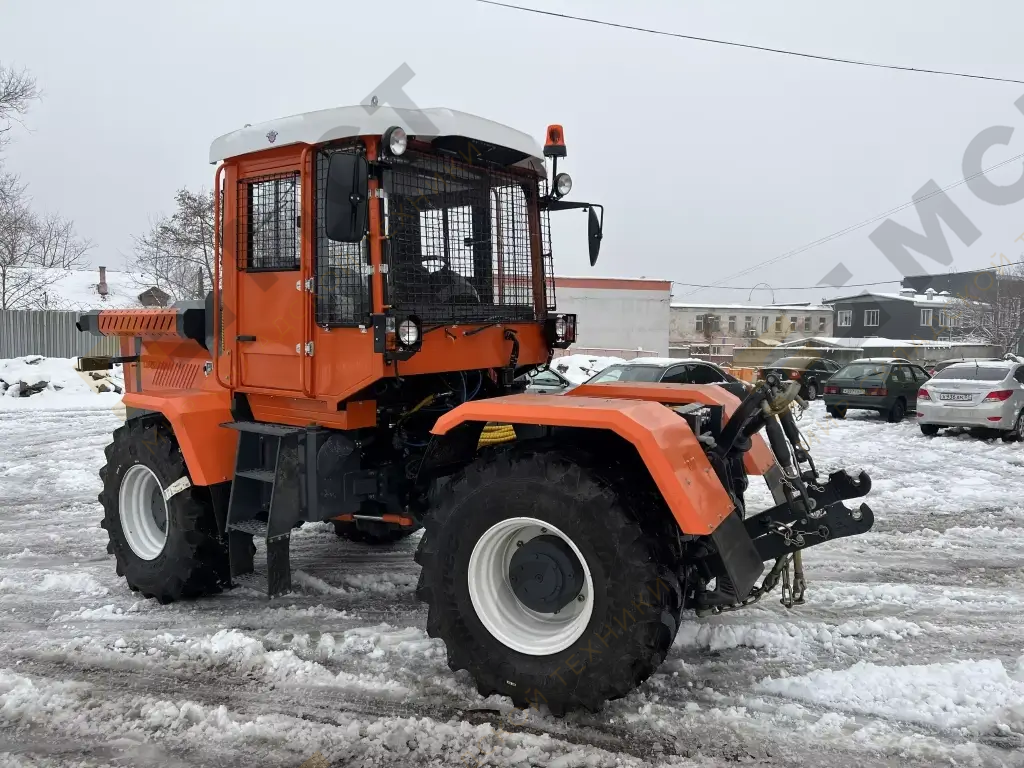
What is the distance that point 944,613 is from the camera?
490cm

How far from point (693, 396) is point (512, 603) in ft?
5.66

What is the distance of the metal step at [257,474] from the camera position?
441 centimetres

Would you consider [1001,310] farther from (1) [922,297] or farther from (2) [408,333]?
(2) [408,333]

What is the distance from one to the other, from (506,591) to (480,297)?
1.84 m

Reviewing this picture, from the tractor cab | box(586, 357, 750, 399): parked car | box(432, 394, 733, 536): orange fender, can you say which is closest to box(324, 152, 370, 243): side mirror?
the tractor cab

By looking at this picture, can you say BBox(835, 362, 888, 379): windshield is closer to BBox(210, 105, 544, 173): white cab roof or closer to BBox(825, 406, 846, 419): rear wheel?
BBox(825, 406, 846, 419): rear wheel

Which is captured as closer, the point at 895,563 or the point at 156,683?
the point at 156,683

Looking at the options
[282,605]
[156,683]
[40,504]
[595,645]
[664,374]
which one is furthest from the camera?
[664,374]

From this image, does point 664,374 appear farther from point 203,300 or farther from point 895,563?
point 203,300

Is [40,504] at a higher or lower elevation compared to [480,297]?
lower

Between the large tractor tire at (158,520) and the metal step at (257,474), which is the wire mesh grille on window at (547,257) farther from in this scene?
the large tractor tire at (158,520)

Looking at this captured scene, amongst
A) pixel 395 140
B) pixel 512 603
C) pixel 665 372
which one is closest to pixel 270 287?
pixel 395 140

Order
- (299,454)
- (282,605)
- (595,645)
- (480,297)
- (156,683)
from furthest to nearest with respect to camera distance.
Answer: (282,605) < (480,297) < (299,454) < (156,683) < (595,645)

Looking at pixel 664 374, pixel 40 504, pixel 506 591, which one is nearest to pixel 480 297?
pixel 506 591
